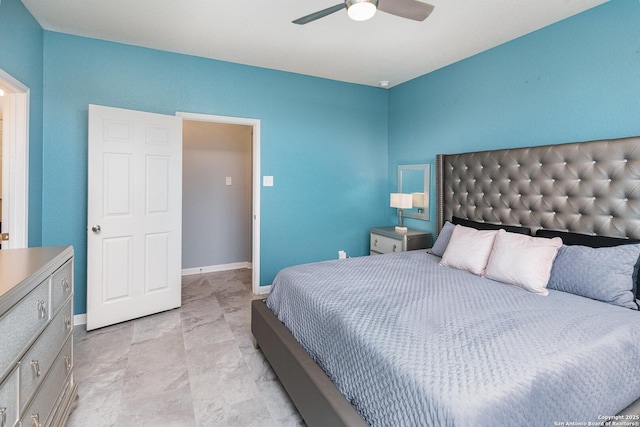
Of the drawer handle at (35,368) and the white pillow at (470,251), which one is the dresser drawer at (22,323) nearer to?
the drawer handle at (35,368)

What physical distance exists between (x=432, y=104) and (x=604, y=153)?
1.84 m

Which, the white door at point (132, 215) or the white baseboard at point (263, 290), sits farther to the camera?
the white baseboard at point (263, 290)

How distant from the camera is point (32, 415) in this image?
125cm

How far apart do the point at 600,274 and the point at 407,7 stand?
1929 mm

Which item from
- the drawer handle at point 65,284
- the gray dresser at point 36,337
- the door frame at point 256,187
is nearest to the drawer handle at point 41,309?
the gray dresser at point 36,337

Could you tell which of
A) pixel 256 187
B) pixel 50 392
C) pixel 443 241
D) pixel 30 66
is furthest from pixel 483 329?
pixel 30 66

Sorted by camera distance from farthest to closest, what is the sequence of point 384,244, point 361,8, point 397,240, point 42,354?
point 384,244 < point 397,240 < point 361,8 < point 42,354

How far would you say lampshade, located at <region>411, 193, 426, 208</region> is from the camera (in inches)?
152

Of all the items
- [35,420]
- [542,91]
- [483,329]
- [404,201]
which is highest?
[542,91]

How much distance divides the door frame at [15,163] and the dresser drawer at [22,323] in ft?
4.85

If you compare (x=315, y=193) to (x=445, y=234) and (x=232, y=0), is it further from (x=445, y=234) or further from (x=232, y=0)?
(x=232, y=0)

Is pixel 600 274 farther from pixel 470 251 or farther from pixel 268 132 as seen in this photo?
pixel 268 132

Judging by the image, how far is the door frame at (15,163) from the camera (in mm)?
2385

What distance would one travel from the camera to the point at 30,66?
2492 mm
